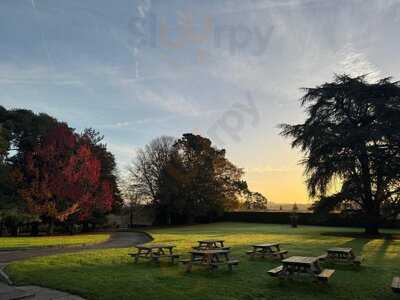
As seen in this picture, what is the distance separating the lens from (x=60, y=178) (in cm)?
3162

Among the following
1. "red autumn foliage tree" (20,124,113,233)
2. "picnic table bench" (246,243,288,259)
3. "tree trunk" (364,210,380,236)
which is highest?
"red autumn foliage tree" (20,124,113,233)

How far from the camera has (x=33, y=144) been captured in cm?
3341

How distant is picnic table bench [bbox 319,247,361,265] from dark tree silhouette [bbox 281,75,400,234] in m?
15.4

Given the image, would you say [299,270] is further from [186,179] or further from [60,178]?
[186,179]

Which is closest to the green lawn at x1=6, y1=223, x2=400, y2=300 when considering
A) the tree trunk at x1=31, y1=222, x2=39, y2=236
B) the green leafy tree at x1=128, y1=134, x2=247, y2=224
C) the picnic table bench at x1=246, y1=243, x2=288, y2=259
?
the picnic table bench at x1=246, y1=243, x2=288, y2=259

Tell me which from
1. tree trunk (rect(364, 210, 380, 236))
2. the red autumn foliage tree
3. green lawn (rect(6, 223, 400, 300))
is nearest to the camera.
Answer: green lawn (rect(6, 223, 400, 300))

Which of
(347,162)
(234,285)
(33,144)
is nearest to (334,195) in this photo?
(347,162)

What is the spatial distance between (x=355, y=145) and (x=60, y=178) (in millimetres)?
23199

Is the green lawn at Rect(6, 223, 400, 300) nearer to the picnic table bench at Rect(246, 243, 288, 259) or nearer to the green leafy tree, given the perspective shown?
the picnic table bench at Rect(246, 243, 288, 259)

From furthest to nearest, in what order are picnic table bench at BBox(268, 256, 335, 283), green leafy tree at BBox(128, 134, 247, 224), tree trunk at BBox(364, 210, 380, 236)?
1. green leafy tree at BBox(128, 134, 247, 224)
2. tree trunk at BBox(364, 210, 380, 236)
3. picnic table bench at BBox(268, 256, 335, 283)

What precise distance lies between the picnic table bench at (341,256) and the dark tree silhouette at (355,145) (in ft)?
50.4

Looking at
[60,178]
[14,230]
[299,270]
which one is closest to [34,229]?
[14,230]

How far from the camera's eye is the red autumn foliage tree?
3091 cm

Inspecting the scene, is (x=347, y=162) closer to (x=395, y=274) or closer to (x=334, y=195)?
(x=334, y=195)
